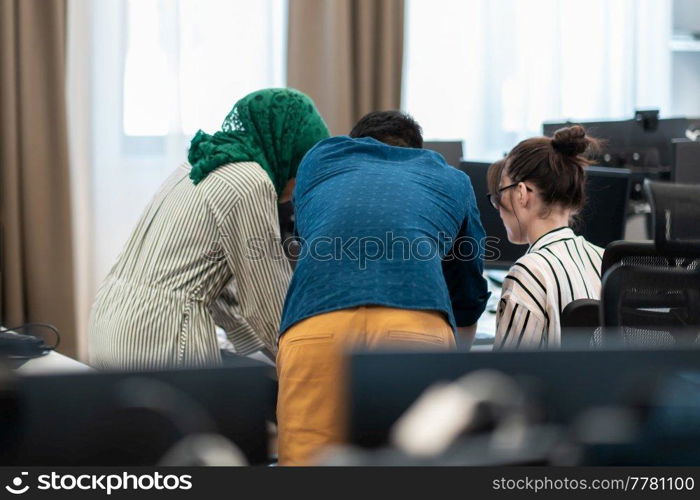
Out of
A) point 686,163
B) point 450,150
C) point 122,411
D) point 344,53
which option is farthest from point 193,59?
point 122,411

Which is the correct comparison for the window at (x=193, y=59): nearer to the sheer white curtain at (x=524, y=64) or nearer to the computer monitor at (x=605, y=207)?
the sheer white curtain at (x=524, y=64)

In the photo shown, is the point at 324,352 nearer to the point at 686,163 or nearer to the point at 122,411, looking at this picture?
the point at 122,411

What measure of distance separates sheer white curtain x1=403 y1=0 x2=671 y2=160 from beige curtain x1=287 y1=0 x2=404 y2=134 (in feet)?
1.18

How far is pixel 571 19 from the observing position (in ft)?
19.3

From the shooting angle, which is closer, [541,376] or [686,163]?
[541,376]

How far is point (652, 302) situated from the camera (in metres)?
2.10

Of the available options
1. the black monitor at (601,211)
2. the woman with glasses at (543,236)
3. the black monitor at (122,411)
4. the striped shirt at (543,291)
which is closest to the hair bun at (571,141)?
the woman with glasses at (543,236)

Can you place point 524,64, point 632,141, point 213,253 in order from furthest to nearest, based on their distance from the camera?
point 524,64
point 632,141
point 213,253

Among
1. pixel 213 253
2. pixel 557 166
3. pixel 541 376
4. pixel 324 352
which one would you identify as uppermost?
pixel 557 166

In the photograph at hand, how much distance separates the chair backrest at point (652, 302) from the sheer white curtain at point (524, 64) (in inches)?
131

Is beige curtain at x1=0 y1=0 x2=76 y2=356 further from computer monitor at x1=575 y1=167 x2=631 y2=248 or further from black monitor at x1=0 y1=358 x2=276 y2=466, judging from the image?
black monitor at x1=0 y1=358 x2=276 y2=466

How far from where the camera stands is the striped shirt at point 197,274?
215 cm

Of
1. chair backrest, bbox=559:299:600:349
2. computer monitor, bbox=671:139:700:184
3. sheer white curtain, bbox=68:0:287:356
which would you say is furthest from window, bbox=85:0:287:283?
chair backrest, bbox=559:299:600:349

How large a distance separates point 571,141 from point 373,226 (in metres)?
0.71
